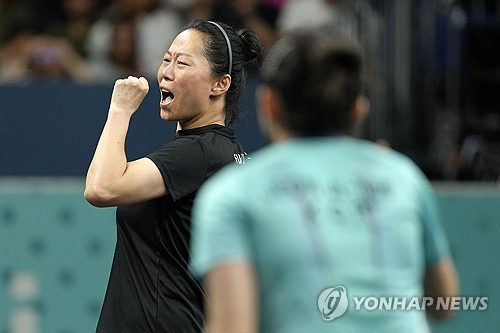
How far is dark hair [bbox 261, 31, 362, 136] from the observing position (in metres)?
2.03

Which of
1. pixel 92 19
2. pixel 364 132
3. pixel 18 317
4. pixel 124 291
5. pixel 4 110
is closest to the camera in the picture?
pixel 124 291

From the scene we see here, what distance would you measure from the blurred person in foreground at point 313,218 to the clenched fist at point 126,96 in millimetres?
1211

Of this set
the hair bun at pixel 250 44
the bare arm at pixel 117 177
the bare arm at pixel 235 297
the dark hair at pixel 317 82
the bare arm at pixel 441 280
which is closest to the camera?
the bare arm at pixel 235 297

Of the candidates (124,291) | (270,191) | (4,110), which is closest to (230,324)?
(270,191)

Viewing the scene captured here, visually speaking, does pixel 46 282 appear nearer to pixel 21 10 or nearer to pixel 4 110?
pixel 4 110

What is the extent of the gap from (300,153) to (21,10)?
723 centimetres

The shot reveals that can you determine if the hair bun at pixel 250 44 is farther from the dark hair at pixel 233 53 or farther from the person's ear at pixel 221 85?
the person's ear at pixel 221 85

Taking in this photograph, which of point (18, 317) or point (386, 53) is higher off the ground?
point (386, 53)

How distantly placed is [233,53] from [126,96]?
46 cm

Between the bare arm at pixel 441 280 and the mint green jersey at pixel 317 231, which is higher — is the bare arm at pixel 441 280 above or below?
below

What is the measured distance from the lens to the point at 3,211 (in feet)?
18.7

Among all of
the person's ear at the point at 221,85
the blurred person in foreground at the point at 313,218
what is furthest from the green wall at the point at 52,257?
the blurred person in foreground at the point at 313,218

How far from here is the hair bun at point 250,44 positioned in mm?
3607

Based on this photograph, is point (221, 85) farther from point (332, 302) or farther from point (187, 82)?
point (332, 302)
